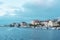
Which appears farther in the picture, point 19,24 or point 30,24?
point 19,24

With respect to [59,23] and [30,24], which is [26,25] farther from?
[59,23]

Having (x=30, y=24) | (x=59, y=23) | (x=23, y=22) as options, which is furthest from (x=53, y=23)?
(x=23, y=22)

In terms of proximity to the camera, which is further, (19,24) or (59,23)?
(19,24)

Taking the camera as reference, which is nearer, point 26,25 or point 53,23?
point 53,23

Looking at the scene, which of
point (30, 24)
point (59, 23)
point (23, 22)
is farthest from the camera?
point (23, 22)

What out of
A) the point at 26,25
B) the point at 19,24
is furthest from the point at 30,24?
the point at 19,24

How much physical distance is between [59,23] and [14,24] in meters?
48.9

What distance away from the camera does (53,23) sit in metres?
133

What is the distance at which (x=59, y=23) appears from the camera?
128m

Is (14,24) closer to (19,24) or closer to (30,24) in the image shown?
(19,24)

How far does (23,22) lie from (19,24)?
526cm

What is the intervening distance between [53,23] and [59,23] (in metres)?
5.63

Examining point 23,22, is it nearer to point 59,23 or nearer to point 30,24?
point 30,24

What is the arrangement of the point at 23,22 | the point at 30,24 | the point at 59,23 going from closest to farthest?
1. the point at 59,23
2. the point at 30,24
3. the point at 23,22
